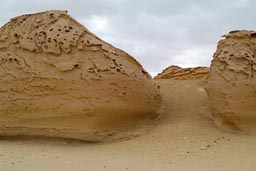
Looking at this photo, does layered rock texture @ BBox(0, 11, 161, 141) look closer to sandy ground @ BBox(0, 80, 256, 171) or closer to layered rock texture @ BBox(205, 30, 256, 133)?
sandy ground @ BBox(0, 80, 256, 171)

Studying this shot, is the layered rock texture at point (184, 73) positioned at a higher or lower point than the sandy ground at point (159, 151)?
higher

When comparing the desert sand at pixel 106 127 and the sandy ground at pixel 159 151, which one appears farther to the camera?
the desert sand at pixel 106 127

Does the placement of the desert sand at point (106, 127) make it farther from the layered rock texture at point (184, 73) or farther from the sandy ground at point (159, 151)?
the layered rock texture at point (184, 73)

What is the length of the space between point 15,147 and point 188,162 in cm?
255

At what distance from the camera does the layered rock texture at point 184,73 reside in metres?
9.52

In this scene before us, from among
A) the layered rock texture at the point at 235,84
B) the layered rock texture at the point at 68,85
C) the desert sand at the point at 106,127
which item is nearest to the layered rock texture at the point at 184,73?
the desert sand at the point at 106,127

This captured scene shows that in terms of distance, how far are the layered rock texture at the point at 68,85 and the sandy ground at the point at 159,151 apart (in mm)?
277

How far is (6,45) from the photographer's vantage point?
6250mm

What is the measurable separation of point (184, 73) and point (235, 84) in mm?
4092

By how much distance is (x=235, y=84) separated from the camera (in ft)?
18.6

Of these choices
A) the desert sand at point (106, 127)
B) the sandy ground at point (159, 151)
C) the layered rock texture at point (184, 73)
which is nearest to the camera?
the sandy ground at point (159, 151)

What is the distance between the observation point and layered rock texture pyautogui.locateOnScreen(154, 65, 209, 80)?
9523mm

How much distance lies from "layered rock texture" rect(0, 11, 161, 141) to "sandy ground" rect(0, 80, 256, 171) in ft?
0.91

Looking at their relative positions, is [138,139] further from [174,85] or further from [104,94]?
[174,85]
